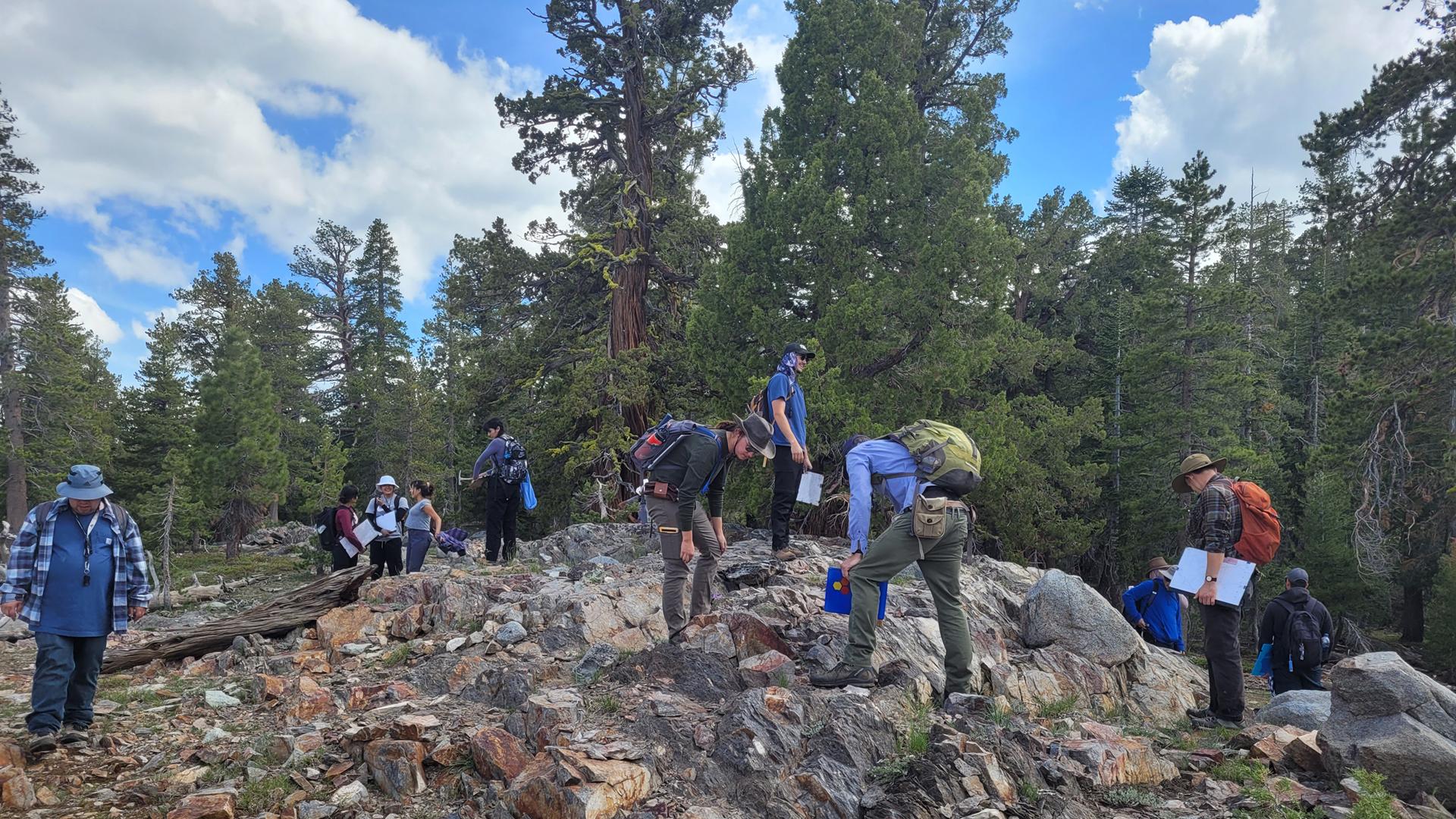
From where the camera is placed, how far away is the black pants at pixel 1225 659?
565 cm

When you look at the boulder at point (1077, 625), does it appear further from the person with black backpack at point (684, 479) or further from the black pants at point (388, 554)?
the black pants at point (388, 554)

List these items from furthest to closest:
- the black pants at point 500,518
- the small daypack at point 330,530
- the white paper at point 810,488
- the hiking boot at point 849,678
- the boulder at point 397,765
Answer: the black pants at point 500,518
the small daypack at point 330,530
the white paper at point 810,488
the hiking boot at point 849,678
the boulder at point 397,765

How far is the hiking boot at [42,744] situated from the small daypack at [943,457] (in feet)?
18.6

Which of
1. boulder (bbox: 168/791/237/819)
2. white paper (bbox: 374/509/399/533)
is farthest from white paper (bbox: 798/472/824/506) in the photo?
white paper (bbox: 374/509/399/533)

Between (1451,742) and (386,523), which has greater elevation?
(386,523)

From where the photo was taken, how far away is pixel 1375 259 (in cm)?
1678

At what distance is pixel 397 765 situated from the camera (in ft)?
14.6

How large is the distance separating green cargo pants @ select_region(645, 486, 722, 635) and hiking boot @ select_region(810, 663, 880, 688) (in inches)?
53.4

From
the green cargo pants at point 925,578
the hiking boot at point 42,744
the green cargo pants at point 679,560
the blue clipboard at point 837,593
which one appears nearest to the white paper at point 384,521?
the hiking boot at point 42,744

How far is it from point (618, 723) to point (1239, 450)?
21023 mm

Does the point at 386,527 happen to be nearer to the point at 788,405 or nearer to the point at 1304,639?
the point at 788,405

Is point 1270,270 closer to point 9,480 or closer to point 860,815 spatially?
point 860,815

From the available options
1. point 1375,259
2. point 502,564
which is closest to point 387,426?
point 502,564

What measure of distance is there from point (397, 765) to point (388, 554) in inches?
240
